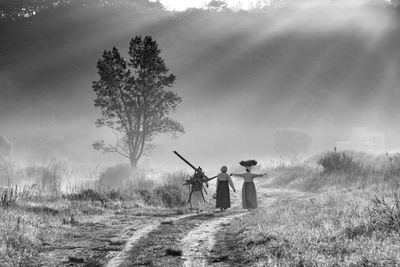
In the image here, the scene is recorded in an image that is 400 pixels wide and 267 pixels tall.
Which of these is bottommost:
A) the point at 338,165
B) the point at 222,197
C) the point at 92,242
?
the point at 92,242

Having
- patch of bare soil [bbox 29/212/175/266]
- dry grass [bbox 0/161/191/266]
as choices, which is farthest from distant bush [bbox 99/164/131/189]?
patch of bare soil [bbox 29/212/175/266]

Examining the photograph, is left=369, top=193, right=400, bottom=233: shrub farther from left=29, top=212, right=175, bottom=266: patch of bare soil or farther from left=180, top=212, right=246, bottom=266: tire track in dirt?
left=29, top=212, right=175, bottom=266: patch of bare soil

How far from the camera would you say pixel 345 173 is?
26.8m

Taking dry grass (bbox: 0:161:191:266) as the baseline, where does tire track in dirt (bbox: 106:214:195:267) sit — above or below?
Result: below

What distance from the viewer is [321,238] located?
32.1 feet

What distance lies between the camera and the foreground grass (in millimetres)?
7977

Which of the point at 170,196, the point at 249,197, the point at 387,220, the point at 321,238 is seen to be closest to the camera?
the point at 321,238

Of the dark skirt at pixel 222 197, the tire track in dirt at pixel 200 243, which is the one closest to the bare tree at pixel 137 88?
the dark skirt at pixel 222 197

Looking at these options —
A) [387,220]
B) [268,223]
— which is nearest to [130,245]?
[268,223]

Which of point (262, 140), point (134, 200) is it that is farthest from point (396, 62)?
point (134, 200)

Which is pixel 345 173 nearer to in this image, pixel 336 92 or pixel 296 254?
pixel 296 254

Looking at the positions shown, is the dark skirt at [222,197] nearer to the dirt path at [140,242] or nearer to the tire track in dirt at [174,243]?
the dirt path at [140,242]

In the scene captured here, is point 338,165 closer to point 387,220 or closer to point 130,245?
point 387,220

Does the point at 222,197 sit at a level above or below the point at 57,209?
above
